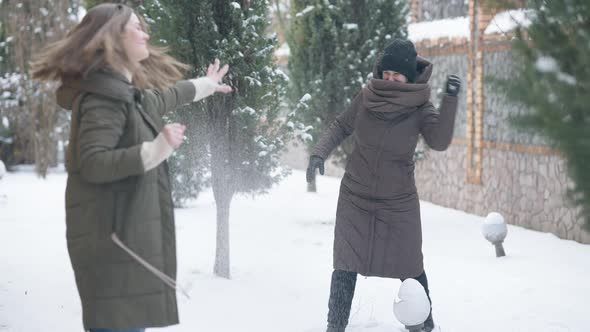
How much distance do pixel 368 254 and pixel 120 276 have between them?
1833 millimetres

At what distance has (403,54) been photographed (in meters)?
4.42

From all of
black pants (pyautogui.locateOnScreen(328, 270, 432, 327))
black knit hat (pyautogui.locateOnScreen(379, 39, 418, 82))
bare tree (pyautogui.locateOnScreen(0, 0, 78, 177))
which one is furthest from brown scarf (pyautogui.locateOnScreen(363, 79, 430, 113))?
bare tree (pyautogui.locateOnScreen(0, 0, 78, 177))

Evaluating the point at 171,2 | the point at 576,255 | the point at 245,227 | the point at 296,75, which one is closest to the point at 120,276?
the point at 171,2

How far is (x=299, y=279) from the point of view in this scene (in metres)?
6.55

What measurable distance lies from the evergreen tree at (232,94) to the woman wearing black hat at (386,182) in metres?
1.75

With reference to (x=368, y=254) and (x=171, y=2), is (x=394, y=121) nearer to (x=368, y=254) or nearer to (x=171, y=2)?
(x=368, y=254)

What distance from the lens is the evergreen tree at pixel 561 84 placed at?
2660 mm

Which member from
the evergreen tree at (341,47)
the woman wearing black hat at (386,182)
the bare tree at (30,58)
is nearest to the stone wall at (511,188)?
the evergreen tree at (341,47)

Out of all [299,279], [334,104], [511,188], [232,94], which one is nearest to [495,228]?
[299,279]

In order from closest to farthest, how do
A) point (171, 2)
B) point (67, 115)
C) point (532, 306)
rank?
point (532, 306) → point (171, 2) → point (67, 115)

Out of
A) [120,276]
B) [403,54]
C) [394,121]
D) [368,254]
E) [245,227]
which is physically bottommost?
[245,227]

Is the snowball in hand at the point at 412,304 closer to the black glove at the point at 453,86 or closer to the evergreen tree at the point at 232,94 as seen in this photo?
the black glove at the point at 453,86

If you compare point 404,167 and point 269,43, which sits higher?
point 269,43

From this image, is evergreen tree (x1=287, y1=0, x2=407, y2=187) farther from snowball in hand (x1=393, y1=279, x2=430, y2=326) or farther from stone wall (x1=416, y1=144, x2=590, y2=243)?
snowball in hand (x1=393, y1=279, x2=430, y2=326)
